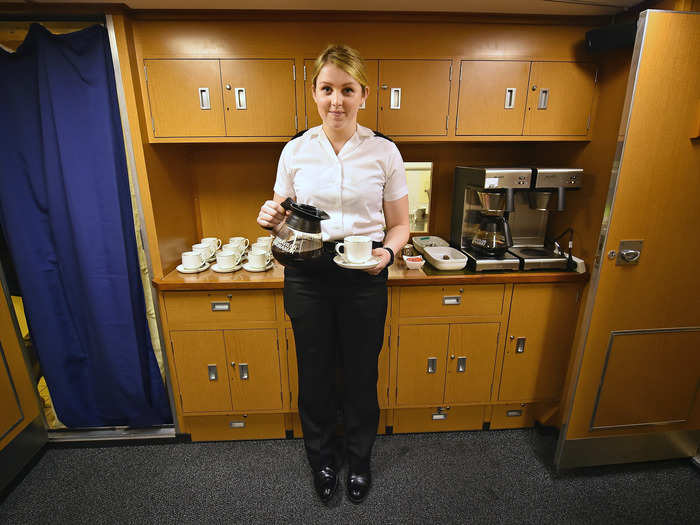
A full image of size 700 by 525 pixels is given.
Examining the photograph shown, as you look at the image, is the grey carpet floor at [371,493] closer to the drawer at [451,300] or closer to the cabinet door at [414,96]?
the drawer at [451,300]

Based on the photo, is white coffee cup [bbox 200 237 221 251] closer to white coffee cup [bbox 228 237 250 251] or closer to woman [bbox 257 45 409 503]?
white coffee cup [bbox 228 237 250 251]

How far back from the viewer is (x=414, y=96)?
1.78 meters

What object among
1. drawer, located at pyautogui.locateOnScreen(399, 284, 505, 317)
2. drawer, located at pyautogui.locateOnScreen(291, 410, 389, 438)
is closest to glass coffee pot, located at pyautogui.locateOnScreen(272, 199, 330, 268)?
drawer, located at pyautogui.locateOnScreen(399, 284, 505, 317)

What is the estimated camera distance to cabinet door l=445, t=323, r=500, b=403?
6.14 feet

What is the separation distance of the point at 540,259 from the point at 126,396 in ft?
7.57

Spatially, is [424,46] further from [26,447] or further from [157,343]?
[26,447]

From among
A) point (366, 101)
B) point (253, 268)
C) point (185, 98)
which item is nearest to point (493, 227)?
point (366, 101)

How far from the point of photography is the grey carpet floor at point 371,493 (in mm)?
1559

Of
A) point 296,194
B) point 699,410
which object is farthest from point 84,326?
point 699,410

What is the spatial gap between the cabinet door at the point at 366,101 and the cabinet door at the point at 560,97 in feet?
2.59

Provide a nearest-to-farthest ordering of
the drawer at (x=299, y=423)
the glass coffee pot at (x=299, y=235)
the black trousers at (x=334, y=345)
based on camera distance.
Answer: the glass coffee pot at (x=299, y=235) → the black trousers at (x=334, y=345) → the drawer at (x=299, y=423)

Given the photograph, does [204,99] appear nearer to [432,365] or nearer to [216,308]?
[216,308]

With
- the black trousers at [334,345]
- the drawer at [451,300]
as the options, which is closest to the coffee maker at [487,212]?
the drawer at [451,300]

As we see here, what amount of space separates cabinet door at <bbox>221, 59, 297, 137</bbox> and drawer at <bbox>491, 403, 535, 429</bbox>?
1.93 metres
